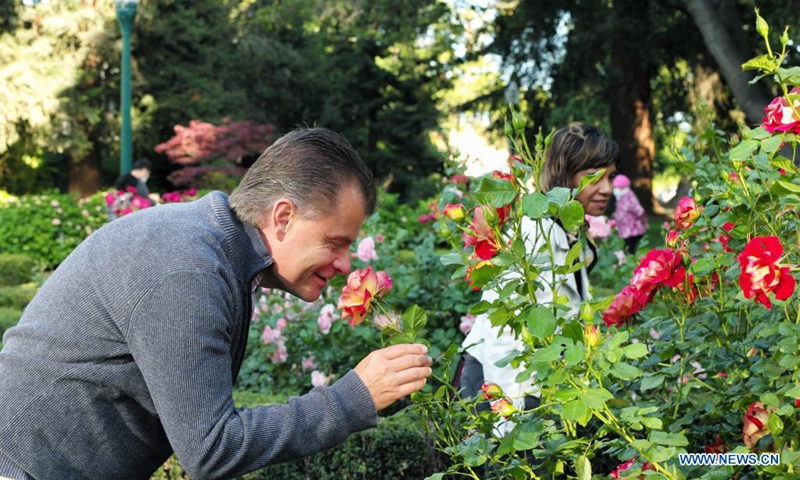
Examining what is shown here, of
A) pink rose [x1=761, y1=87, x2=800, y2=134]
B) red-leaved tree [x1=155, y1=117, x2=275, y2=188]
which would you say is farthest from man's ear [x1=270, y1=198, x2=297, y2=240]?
red-leaved tree [x1=155, y1=117, x2=275, y2=188]

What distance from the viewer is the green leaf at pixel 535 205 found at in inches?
58.3

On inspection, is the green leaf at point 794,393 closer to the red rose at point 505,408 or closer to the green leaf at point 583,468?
the green leaf at point 583,468

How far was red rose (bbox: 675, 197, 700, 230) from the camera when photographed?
2.18m

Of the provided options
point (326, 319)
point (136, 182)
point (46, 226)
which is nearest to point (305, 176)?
point (326, 319)

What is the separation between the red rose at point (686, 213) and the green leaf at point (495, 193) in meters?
0.77

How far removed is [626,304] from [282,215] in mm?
765

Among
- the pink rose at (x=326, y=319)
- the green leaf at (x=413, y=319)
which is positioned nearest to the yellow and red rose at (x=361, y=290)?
the green leaf at (x=413, y=319)

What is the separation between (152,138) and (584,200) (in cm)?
1992

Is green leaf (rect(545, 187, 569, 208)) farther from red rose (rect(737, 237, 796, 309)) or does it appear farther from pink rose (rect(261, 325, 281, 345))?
pink rose (rect(261, 325, 281, 345))

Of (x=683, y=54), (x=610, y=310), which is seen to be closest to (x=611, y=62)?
(x=683, y=54)

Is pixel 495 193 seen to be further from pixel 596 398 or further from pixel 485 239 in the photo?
pixel 596 398

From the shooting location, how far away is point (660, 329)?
2.07 meters

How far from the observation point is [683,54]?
18.1 meters

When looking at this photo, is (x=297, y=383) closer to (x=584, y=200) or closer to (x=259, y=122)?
(x=584, y=200)
